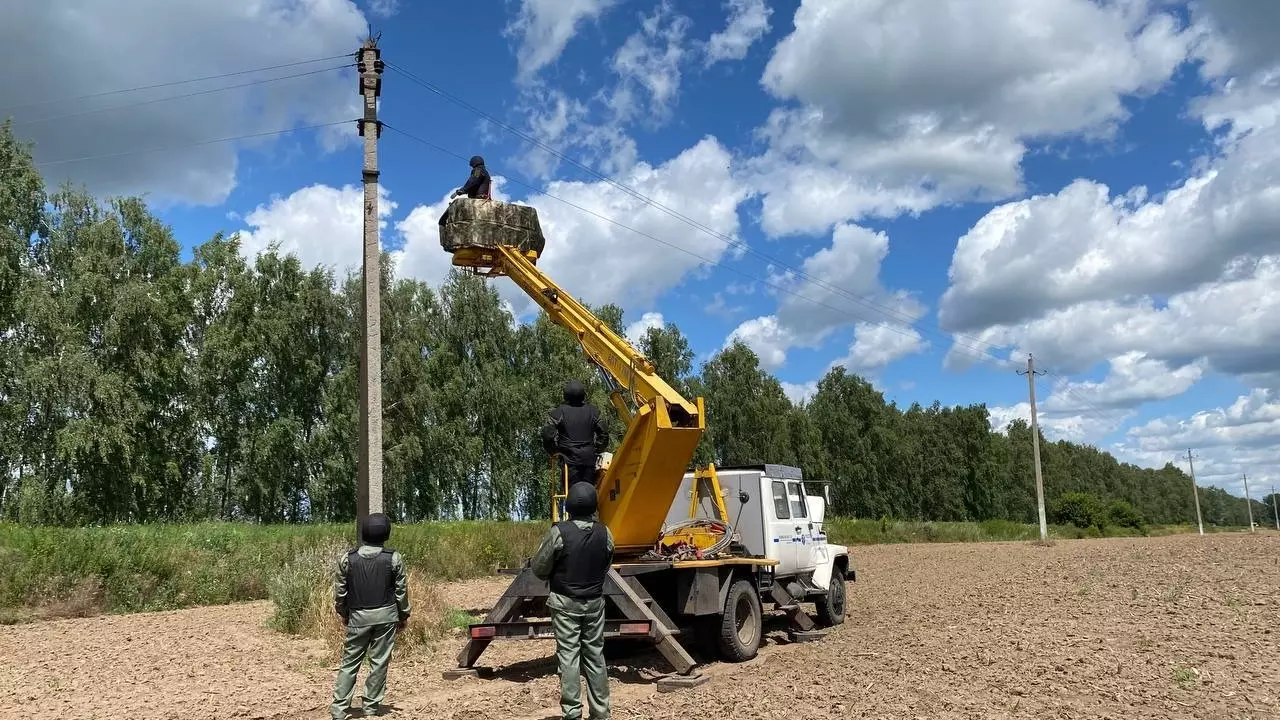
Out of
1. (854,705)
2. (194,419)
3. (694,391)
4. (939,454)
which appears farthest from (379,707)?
(939,454)

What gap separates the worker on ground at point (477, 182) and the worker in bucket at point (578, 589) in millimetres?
5326

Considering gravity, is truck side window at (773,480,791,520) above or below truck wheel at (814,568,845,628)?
above

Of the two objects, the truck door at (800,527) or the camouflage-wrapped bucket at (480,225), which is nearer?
the camouflage-wrapped bucket at (480,225)

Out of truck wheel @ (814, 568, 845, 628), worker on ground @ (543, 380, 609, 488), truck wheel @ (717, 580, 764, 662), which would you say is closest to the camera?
worker on ground @ (543, 380, 609, 488)

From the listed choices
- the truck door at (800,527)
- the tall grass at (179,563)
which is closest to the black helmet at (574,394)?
the truck door at (800,527)

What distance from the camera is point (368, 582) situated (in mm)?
7883

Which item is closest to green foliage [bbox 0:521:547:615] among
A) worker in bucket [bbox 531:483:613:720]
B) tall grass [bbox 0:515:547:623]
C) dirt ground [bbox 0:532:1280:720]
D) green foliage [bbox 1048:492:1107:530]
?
tall grass [bbox 0:515:547:623]

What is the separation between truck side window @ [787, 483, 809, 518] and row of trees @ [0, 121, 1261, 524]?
2697 cm

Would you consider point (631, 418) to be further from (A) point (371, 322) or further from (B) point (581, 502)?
(A) point (371, 322)

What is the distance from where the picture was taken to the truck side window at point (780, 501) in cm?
1305

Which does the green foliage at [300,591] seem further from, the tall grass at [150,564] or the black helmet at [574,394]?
the black helmet at [574,394]

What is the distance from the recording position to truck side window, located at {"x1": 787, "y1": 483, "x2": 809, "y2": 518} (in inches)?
535

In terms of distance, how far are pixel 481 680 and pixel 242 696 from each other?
2521mm

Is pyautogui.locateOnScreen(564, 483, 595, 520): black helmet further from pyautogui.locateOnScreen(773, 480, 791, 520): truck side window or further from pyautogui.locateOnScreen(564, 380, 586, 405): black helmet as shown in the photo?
pyautogui.locateOnScreen(773, 480, 791, 520): truck side window
